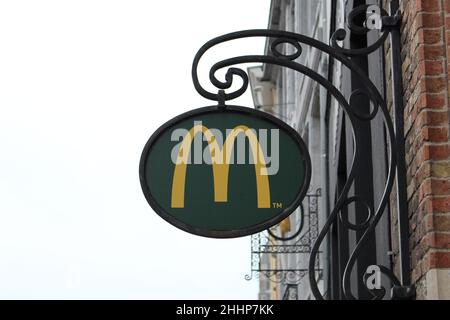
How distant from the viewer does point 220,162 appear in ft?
16.3

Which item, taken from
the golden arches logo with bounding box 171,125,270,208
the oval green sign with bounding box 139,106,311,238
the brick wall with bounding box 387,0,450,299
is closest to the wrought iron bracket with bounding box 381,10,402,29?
the brick wall with bounding box 387,0,450,299

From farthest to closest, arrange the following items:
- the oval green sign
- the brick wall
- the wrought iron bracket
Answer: the wrought iron bracket, the oval green sign, the brick wall

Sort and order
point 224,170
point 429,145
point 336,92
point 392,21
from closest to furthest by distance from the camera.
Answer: point 429,145, point 224,170, point 336,92, point 392,21

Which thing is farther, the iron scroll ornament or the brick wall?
the iron scroll ornament

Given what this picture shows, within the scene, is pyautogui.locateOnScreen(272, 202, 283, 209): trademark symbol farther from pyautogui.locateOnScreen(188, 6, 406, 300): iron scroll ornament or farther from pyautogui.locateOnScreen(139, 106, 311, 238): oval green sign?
pyautogui.locateOnScreen(188, 6, 406, 300): iron scroll ornament

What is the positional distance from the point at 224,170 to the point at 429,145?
945 millimetres

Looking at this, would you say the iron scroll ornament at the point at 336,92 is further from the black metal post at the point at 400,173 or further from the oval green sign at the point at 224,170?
the oval green sign at the point at 224,170

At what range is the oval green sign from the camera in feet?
15.9

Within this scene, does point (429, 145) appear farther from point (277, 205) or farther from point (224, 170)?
point (224, 170)

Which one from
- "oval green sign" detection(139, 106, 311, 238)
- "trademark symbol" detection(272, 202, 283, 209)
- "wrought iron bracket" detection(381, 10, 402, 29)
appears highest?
"wrought iron bracket" detection(381, 10, 402, 29)

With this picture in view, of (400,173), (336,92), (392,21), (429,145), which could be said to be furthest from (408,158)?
(392,21)
